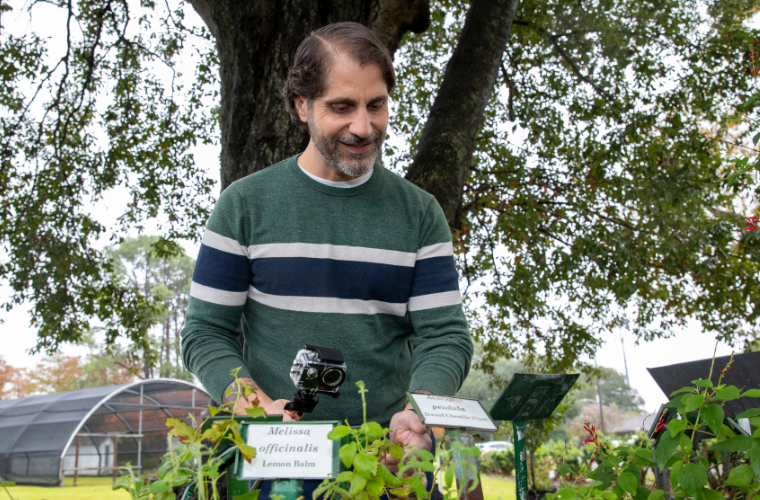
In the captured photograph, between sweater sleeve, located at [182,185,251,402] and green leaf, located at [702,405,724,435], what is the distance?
112 cm

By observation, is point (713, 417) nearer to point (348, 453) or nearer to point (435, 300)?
point (348, 453)

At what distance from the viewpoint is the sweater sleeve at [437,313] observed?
1.66 meters

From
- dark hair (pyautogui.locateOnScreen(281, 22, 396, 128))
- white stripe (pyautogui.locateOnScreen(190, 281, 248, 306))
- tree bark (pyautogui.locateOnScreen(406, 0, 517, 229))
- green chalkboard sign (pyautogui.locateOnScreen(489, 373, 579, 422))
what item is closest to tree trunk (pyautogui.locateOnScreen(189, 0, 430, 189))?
tree bark (pyautogui.locateOnScreen(406, 0, 517, 229))

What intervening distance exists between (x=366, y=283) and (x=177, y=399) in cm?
2280

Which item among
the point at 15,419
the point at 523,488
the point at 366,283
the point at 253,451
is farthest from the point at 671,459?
the point at 15,419

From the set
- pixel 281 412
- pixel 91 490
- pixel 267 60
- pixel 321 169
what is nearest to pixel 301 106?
pixel 321 169

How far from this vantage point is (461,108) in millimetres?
4312

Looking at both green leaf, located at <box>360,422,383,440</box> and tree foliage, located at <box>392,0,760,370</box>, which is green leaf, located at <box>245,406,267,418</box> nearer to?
green leaf, located at <box>360,422,383,440</box>

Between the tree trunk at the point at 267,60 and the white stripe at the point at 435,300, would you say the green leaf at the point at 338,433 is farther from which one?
the tree trunk at the point at 267,60

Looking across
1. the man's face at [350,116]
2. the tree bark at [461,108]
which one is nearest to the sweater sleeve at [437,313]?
the man's face at [350,116]

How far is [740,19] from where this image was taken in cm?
761

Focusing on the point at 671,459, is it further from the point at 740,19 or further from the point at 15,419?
the point at 15,419

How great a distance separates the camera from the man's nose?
1.79 metres

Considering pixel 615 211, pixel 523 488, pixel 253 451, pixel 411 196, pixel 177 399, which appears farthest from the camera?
pixel 177 399
